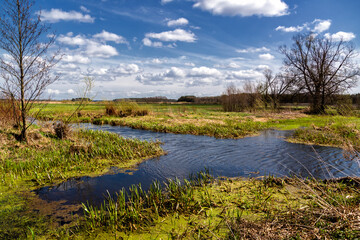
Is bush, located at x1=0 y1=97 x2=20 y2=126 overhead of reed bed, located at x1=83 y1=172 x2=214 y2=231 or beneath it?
overhead

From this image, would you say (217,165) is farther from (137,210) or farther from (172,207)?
(137,210)

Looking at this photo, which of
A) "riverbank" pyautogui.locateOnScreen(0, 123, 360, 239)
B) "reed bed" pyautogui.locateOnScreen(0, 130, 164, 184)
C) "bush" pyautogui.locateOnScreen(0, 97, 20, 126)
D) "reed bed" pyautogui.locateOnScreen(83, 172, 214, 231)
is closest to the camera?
"riverbank" pyautogui.locateOnScreen(0, 123, 360, 239)

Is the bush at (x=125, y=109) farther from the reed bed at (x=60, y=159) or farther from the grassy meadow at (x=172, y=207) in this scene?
the grassy meadow at (x=172, y=207)

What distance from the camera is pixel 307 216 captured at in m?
3.71

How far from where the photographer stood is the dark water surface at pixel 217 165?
6.03 metres

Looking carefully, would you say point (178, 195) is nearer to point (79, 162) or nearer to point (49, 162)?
point (79, 162)

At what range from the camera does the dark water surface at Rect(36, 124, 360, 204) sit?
6031 mm

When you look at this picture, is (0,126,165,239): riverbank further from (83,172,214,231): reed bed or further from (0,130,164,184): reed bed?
(83,172,214,231): reed bed

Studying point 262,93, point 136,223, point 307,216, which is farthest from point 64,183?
point 262,93

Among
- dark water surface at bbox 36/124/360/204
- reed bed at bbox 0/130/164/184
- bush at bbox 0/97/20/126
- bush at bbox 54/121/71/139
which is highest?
bush at bbox 0/97/20/126

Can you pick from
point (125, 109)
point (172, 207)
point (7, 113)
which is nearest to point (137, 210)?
point (172, 207)

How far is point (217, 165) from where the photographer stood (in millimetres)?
8297

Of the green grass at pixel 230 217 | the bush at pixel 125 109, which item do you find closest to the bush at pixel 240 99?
the bush at pixel 125 109

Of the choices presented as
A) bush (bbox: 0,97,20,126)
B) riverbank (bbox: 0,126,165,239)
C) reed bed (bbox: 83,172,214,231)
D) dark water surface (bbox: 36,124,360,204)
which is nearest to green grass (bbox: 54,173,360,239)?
reed bed (bbox: 83,172,214,231)
